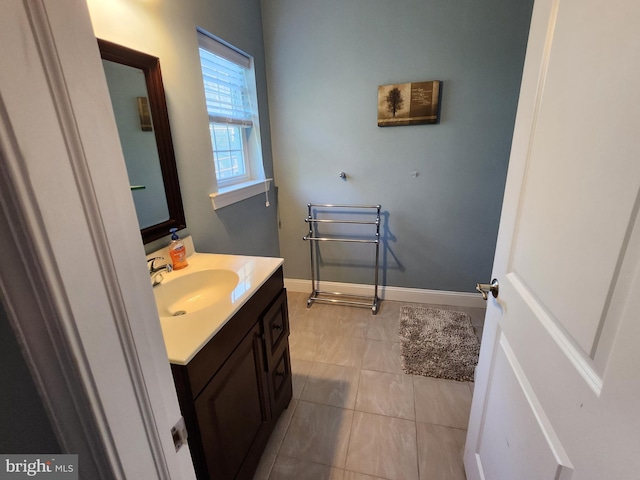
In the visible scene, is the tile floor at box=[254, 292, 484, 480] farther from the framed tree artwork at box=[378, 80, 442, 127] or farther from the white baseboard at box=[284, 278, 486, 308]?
the framed tree artwork at box=[378, 80, 442, 127]

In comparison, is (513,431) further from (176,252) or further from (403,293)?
(403,293)

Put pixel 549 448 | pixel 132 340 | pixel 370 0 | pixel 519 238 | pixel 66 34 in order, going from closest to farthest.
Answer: pixel 66 34, pixel 132 340, pixel 549 448, pixel 519 238, pixel 370 0

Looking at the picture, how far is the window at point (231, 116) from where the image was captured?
5.86ft

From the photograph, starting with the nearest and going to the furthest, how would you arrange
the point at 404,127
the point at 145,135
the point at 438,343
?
the point at 145,135 → the point at 438,343 → the point at 404,127

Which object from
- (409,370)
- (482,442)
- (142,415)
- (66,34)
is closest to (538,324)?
(482,442)

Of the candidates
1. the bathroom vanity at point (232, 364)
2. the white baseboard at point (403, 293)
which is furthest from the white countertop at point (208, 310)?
the white baseboard at point (403, 293)

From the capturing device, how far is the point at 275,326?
142 centimetres

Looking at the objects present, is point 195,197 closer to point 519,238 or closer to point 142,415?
point 142,415

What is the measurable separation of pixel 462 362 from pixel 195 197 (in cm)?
191

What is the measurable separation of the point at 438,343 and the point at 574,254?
5.70 feet

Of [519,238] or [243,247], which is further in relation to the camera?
[243,247]

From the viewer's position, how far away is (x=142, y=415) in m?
0.47

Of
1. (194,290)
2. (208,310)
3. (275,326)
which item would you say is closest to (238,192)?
(194,290)

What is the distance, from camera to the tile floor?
1356 millimetres
